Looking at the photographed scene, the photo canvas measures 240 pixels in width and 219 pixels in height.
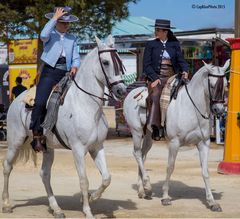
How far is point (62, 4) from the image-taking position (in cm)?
1953

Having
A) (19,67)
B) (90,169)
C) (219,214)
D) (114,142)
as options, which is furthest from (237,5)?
(19,67)

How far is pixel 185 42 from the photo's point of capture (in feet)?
68.3

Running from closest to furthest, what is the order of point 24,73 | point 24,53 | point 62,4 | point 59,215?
point 59,215 → point 62,4 → point 24,73 → point 24,53

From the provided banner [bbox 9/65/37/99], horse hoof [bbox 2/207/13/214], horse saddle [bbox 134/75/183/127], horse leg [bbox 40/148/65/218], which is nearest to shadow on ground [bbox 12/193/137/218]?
horse hoof [bbox 2/207/13/214]

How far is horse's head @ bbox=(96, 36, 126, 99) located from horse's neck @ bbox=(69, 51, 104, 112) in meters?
0.11

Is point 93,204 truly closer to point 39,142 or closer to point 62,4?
point 39,142

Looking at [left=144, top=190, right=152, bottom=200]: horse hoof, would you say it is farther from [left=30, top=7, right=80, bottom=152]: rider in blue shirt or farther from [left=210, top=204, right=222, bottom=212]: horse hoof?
[left=30, top=7, right=80, bottom=152]: rider in blue shirt

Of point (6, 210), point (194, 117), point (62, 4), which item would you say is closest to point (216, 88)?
point (194, 117)

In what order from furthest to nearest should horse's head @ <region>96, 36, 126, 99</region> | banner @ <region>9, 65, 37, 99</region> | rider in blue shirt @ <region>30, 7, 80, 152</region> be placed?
banner @ <region>9, 65, 37, 99</region> < rider in blue shirt @ <region>30, 7, 80, 152</region> < horse's head @ <region>96, 36, 126, 99</region>

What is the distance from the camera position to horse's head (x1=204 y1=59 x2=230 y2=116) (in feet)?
32.1

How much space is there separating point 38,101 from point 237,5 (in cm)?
666

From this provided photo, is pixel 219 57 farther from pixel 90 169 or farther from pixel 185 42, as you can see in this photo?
pixel 90 169

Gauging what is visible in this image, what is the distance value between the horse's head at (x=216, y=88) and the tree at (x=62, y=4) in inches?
388

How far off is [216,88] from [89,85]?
2079mm
